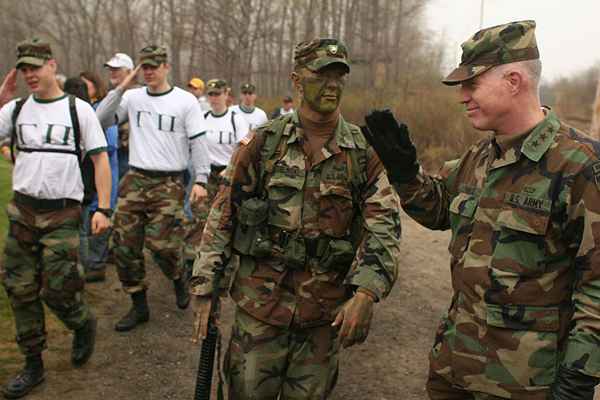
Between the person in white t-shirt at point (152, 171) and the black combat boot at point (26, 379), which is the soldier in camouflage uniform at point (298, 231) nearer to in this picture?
the black combat boot at point (26, 379)

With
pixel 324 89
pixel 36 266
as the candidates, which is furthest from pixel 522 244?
Result: pixel 36 266

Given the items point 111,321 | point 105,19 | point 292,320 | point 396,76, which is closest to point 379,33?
point 396,76

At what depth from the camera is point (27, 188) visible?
3.55 meters

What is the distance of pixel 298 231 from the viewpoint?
266 cm

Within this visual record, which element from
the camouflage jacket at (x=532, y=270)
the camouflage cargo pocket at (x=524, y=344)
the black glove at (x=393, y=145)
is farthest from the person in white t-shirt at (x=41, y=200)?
the camouflage cargo pocket at (x=524, y=344)

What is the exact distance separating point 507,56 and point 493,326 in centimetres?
104

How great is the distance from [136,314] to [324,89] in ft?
10.5

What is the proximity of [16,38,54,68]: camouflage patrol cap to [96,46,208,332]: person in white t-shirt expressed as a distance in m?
1.23

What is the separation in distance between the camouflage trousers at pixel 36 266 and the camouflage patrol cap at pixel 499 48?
2.80 m

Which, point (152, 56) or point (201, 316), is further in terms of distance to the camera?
point (152, 56)

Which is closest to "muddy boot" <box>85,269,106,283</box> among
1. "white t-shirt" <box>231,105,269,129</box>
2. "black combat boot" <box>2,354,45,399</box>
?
"black combat boot" <box>2,354,45,399</box>

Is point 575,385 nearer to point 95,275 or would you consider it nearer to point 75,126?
point 75,126

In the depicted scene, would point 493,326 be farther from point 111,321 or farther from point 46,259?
point 111,321

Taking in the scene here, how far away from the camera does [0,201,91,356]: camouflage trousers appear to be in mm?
3600
